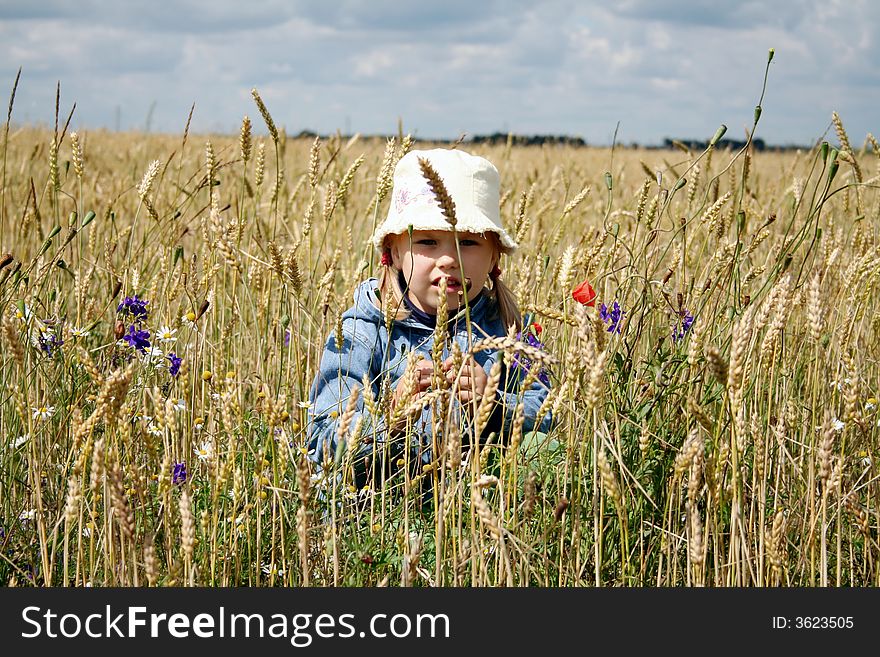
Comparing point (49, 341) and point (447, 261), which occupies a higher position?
point (447, 261)

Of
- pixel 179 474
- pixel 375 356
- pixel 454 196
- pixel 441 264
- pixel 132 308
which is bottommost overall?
pixel 179 474

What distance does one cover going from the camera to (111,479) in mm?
1077

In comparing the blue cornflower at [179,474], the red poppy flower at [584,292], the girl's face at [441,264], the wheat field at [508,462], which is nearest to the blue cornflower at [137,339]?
the wheat field at [508,462]

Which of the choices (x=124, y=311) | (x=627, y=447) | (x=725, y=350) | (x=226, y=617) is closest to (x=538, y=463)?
(x=627, y=447)

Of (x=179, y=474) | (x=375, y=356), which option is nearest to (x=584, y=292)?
(x=375, y=356)

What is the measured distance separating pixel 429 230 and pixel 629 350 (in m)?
0.63

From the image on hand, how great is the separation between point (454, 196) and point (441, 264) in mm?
199

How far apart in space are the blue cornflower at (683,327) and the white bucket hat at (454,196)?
1.52ft

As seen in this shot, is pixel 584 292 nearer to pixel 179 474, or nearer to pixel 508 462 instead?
pixel 508 462

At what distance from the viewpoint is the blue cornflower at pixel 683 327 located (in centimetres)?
197

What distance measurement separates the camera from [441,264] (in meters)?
2.15

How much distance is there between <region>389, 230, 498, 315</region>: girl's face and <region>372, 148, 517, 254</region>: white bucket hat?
40mm

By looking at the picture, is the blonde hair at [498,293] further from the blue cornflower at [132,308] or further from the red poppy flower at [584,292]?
the blue cornflower at [132,308]

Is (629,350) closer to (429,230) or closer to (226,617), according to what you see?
(429,230)
